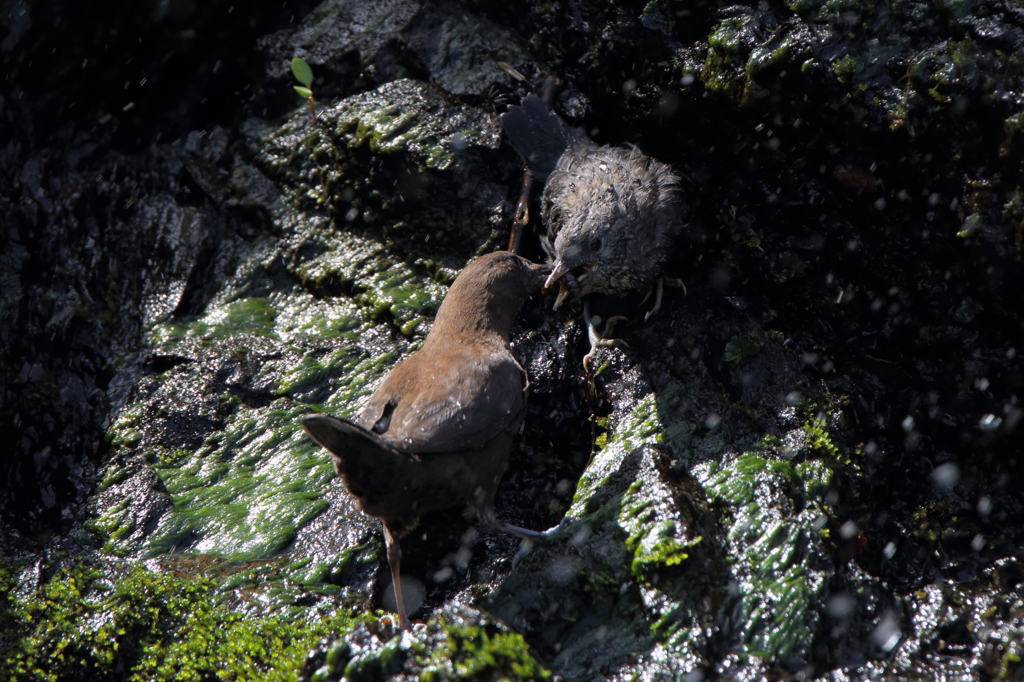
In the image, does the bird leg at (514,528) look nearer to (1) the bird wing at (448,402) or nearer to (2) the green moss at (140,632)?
(1) the bird wing at (448,402)

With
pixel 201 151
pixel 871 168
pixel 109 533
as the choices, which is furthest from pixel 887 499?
pixel 201 151

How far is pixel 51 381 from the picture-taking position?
497 cm

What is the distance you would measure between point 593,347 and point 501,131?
179cm

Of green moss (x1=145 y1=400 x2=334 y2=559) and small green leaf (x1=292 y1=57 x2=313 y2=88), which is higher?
small green leaf (x1=292 y1=57 x2=313 y2=88)

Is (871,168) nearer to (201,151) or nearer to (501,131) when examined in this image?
(501,131)

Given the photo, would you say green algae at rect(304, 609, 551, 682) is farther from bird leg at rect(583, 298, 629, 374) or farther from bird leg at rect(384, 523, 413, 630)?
bird leg at rect(583, 298, 629, 374)

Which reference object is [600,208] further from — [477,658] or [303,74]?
[477,658]

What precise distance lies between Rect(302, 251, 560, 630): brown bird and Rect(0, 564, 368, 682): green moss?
62 cm

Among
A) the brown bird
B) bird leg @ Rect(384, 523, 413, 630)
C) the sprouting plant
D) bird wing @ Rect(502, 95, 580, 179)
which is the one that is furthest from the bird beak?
the sprouting plant

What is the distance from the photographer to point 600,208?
4617mm

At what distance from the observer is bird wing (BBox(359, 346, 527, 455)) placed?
137 inches

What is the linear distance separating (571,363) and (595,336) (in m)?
0.22

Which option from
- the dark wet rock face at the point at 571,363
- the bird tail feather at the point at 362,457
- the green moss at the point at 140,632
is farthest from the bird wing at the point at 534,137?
the green moss at the point at 140,632

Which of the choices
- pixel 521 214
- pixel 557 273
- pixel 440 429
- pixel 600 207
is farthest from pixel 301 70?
pixel 440 429
